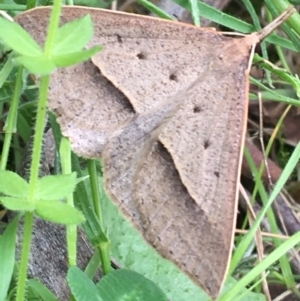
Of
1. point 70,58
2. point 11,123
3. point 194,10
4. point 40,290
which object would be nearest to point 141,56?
point 194,10

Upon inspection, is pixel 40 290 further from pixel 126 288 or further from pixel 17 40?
pixel 17 40

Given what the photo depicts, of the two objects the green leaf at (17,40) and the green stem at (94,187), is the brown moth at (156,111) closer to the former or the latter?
the green stem at (94,187)

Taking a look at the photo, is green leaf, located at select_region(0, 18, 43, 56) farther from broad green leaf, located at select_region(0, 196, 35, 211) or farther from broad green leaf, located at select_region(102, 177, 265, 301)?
broad green leaf, located at select_region(102, 177, 265, 301)

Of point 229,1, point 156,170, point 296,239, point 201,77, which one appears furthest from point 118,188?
point 229,1

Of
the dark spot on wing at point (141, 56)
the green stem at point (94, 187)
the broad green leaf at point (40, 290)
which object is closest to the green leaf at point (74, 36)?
the dark spot on wing at point (141, 56)

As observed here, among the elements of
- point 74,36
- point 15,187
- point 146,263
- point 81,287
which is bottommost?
point 146,263

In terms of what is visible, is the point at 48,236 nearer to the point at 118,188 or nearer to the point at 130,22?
the point at 118,188

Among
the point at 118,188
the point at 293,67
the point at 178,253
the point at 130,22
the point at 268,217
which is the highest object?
the point at 130,22
